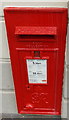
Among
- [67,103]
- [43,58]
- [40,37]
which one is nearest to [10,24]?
[40,37]

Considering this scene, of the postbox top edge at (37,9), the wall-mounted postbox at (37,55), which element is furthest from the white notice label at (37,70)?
the postbox top edge at (37,9)

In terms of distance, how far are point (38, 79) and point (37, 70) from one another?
3.7 inches

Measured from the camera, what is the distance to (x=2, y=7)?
1.21 m

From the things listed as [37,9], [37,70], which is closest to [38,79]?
[37,70]

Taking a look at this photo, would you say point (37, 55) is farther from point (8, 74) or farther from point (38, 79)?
point (8, 74)

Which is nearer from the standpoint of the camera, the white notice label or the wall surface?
the wall surface

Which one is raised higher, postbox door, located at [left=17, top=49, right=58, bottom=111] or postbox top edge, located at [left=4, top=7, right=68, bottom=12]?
postbox top edge, located at [left=4, top=7, right=68, bottom=12]

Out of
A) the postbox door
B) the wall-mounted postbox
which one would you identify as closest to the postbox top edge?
the wall-mounted postbox

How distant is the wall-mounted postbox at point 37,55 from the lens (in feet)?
3.83

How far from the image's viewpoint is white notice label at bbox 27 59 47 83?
1338 mm

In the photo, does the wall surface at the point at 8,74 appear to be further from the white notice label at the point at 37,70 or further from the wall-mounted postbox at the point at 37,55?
the white notice label at the point at 37,70

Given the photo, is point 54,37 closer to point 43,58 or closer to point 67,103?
point 43,58

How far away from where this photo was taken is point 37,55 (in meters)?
1.31

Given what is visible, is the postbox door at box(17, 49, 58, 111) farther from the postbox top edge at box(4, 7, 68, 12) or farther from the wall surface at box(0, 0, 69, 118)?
the postbox top edge at box(4, 7, 68, 12)
